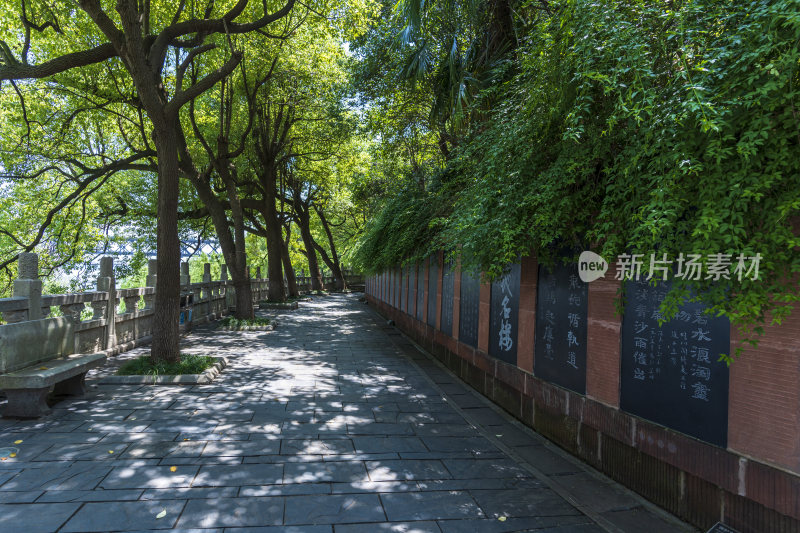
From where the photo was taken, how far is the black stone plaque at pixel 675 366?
3.10m

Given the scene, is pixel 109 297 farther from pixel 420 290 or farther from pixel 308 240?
pixel 308 240

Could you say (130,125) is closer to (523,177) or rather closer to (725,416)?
(523,177)

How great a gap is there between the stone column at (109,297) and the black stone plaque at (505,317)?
738 cm

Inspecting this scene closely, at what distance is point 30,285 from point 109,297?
2.61m

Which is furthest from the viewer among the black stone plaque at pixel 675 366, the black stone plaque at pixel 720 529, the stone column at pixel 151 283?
the stone column at pixel 151 283

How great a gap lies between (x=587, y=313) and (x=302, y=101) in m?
13.9

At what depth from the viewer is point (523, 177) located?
13.6 ft

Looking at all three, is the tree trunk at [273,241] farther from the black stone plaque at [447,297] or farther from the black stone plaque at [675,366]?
the black stone plaque at [675,366]

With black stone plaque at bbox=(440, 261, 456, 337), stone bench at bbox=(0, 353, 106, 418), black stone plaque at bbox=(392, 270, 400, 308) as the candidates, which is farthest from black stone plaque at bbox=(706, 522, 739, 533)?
black stone plaque at bbox=(392, 270, 400, 308)

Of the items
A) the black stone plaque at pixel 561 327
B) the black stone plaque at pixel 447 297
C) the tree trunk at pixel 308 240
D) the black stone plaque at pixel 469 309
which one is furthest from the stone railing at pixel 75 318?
the tree trunk at pixel 308 240

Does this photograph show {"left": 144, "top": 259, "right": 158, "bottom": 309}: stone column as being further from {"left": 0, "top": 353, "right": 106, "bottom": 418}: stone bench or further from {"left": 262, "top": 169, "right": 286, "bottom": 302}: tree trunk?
{"left": 262, "top": 169, "right": 286, "bottom": 302}: tree trunk

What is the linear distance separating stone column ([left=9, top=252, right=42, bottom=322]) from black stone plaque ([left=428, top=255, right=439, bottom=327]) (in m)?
7.15

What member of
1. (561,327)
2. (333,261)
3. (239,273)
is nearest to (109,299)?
(239,273)

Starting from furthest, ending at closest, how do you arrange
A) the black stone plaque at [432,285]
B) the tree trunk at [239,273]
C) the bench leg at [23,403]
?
the tree trunk at [239,273] < the black stone plaque at [432,285] < the bench leg at [23,403]
